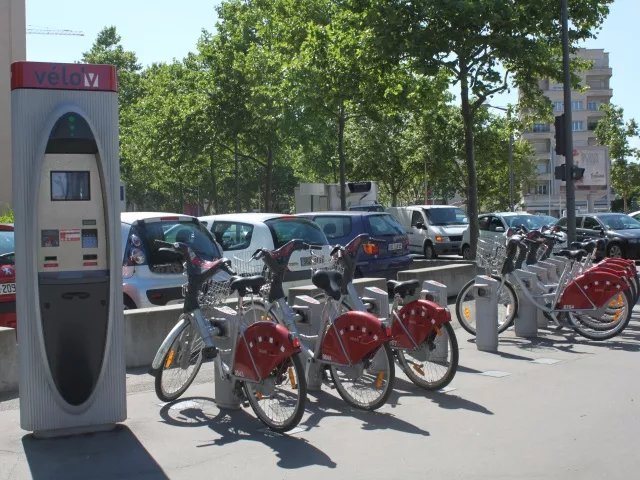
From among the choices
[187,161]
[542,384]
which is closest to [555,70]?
[542,384]

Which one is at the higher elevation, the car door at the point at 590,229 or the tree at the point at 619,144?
the tree at the point at 619,144

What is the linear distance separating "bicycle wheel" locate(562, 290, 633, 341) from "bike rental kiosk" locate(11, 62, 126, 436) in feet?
20.3

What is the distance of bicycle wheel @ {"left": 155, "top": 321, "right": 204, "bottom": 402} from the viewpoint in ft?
23.4

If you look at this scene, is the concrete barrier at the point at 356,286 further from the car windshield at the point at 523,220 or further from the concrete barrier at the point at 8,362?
the car windshield at the point at 523,220

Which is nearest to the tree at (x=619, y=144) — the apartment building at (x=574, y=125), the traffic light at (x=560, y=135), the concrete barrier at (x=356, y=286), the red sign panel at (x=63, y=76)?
the apartment building at (x=574, y=125)

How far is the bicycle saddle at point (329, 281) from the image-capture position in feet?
23.1

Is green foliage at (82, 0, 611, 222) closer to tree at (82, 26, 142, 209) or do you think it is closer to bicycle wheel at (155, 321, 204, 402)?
tree at (82, 26, 142, 209)

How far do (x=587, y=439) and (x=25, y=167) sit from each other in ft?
14.4

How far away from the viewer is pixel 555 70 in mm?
19953

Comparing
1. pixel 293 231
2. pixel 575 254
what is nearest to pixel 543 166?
pixel 293 231

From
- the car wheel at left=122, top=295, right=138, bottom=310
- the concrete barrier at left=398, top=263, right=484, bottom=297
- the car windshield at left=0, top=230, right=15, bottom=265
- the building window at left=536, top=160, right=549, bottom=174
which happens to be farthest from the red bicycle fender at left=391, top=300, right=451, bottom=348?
the building window at left=536, top=160, right=549, bottom=174

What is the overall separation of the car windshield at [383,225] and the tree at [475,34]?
3382mm

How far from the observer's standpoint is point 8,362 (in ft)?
25.8

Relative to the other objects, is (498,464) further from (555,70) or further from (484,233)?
(484,233)
